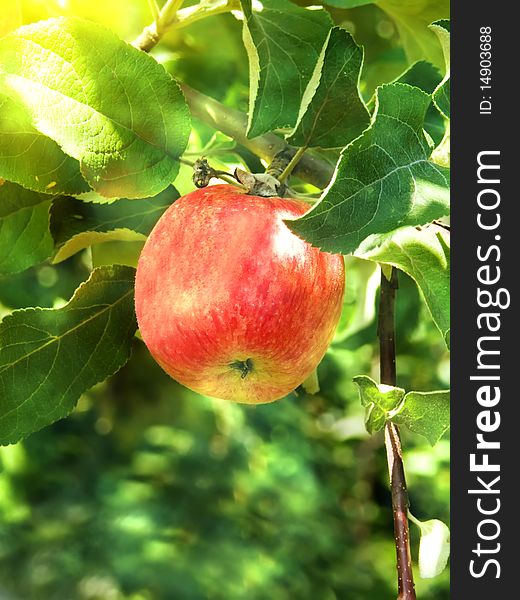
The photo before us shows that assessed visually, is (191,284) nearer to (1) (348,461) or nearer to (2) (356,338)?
(2) (356,338)

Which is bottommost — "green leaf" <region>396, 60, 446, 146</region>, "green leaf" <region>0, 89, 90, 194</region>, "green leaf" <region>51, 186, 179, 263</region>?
"green leaf" <region>0, 89, 90, 194</region>

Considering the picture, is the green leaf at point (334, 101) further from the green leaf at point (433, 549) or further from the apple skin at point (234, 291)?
the green leaf at point (433, 549)

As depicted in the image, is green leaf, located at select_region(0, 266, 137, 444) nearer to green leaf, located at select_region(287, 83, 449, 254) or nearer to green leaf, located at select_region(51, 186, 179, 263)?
green leaf, located at select_region(51, 186, 179, 263)

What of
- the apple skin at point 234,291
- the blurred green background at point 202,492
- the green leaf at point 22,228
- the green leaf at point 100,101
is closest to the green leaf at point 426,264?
the apple skin at point 234,291

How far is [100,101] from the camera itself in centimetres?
53

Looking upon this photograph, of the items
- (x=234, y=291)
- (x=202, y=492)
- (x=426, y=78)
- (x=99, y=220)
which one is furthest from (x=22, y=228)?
(x=202, y=492)

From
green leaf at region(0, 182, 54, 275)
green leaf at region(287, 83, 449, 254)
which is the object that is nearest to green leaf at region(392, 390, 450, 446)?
green leaf at region(287, 83, 449, 254)

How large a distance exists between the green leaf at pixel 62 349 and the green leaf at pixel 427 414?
189mm

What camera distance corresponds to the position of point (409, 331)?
1.26 meters

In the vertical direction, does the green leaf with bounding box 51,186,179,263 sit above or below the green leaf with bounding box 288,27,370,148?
below

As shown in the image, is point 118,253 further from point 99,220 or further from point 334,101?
point 334,101

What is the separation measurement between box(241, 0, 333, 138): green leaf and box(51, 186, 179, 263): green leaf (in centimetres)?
12

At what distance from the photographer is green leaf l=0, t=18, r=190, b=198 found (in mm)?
505

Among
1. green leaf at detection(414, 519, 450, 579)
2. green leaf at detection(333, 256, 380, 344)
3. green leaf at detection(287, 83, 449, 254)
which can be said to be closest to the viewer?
green leaf at detection(287, 83, 449, 254)
